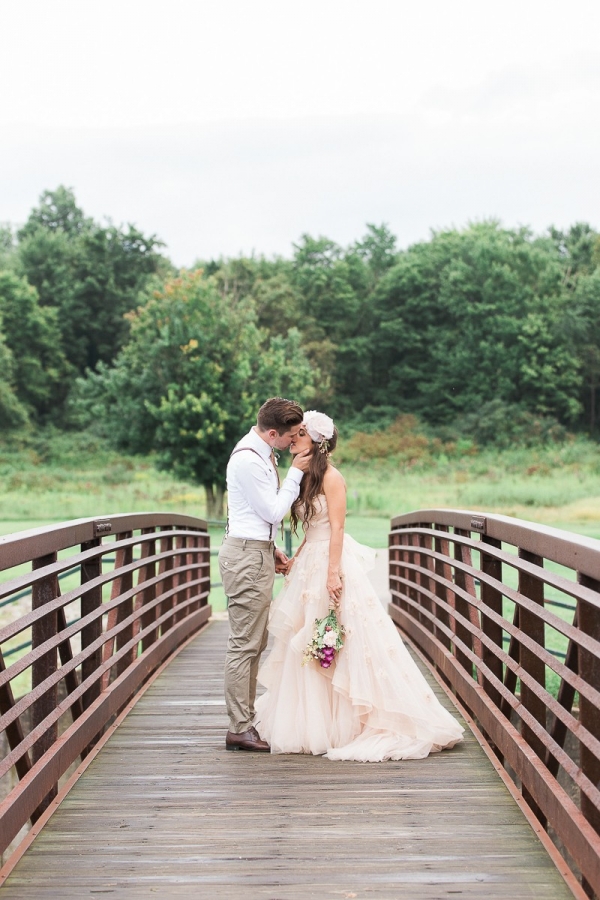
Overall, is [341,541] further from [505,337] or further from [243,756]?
[505,337]

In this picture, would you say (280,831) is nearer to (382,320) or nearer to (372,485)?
(372,485)

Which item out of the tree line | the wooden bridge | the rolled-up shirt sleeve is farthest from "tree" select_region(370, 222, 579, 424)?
the rolled-up shirt sleeve

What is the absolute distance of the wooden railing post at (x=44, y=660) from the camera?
4.19 metres

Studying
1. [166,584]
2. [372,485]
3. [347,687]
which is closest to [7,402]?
[372,485]

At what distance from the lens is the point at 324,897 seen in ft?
10.6

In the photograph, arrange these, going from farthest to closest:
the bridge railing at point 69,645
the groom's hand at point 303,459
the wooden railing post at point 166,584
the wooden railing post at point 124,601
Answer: the wooden railing post at point 166,584 < the wooden railing post at point 124,601 < the groom's hand at point 303,459 < the bridge railing at point 69,645

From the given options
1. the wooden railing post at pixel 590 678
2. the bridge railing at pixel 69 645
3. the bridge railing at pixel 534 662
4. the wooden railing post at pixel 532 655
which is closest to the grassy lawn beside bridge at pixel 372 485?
the bridge railing at pixel 69 645

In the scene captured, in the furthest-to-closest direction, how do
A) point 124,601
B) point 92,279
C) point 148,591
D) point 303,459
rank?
point 92,279 < point 148,591 < point 124,601 < point 303,459

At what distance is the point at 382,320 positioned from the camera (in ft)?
173

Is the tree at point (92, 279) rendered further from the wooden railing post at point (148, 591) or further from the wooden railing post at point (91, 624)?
the wooden railing post at point (91, 624)

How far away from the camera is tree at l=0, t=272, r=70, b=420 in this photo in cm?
4972

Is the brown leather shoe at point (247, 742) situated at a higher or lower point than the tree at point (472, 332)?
lower

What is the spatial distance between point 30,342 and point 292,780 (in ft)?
159

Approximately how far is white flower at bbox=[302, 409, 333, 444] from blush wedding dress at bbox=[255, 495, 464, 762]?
313 mm
